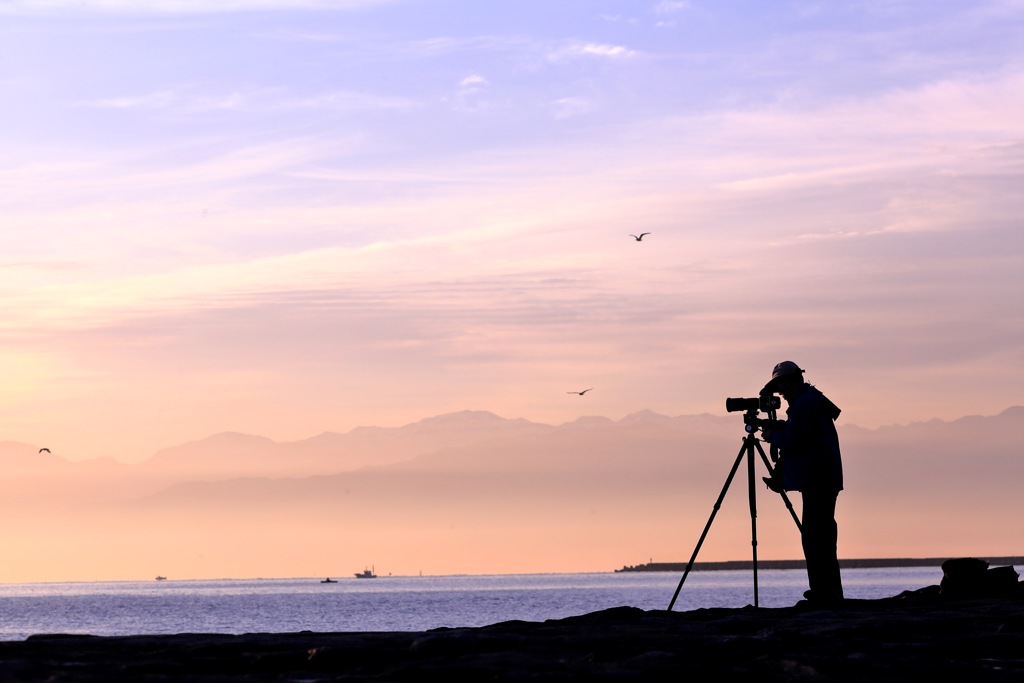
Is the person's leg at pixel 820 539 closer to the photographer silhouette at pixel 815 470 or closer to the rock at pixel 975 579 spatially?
the photographer silhouette at pixel 815 470

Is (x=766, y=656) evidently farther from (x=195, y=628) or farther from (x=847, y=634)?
(x=195, y=628)

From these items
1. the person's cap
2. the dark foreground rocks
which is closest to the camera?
the person's cap

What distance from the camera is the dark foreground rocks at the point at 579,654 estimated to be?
6.61m

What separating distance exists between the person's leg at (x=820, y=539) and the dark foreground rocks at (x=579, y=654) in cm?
249

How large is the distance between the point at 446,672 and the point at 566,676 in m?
0.56

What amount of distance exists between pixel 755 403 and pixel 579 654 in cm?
632

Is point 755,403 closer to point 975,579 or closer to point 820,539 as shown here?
point 820,539

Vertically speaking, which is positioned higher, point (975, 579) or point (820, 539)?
point (820, 539)

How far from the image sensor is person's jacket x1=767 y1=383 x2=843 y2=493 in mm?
12242

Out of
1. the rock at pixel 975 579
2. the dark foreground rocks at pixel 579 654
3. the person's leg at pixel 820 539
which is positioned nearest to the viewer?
the dark foreground rocks at pixel 579 654

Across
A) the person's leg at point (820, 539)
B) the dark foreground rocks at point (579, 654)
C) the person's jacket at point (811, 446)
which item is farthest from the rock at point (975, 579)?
the dark foreground rocks at point (579, 654)

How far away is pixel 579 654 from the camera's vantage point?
739cm

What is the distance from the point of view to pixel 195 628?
91875 millimetres

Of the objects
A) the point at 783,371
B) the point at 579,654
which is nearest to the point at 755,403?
the point at 783,371
